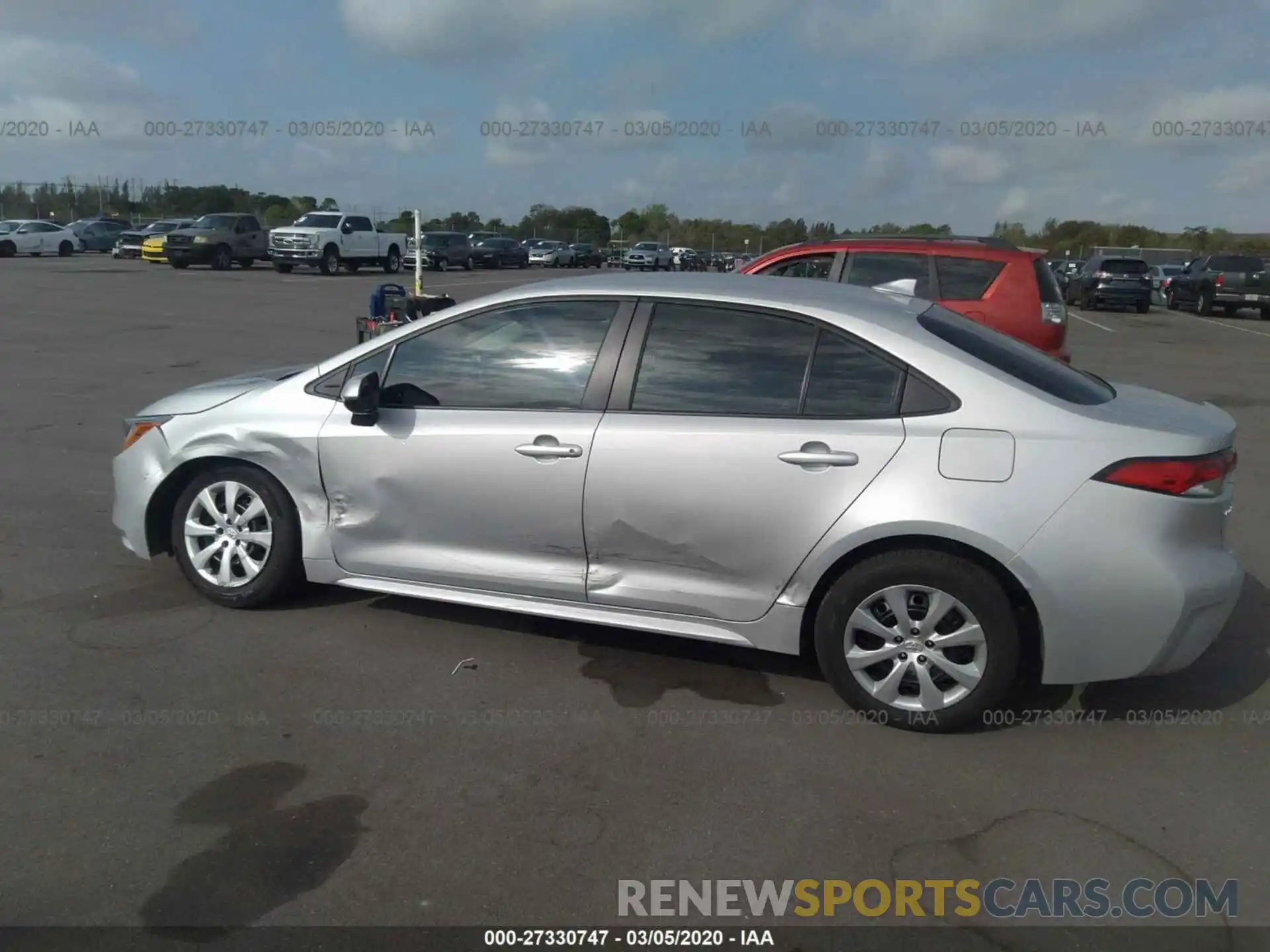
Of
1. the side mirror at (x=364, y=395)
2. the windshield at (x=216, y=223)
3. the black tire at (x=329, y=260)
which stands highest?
the windshield at (x=216, y=223)

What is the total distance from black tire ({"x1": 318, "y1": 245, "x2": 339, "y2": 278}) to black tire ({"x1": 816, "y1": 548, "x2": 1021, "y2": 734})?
32.6 meters

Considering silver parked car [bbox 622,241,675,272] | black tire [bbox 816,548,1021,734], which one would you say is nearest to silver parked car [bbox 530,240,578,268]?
silver parked car [bbox 622,241,675,272]

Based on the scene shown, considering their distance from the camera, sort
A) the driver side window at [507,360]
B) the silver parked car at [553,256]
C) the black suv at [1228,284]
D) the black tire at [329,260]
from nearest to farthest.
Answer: the driver side window at [507,360] < the black suv at [1228,284] < the black tire at [329,260] < the silver parked car at [553,256]

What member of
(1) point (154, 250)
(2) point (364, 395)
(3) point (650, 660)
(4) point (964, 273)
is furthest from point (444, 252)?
(3) point (650, 660)

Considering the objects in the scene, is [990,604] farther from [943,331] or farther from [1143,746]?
[943,331]

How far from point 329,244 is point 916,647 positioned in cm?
3330

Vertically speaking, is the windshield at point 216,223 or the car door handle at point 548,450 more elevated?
the windshield at point 216,223

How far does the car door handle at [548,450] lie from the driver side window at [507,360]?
17cm

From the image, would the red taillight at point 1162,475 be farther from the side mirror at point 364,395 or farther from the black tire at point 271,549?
the black tire at point 271,549

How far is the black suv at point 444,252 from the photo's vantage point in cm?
4084

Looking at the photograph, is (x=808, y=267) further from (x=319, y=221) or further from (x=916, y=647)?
(x=319, y=221)

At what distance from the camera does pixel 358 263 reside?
119 ft

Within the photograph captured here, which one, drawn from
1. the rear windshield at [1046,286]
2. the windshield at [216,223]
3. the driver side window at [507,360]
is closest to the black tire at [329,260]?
the windshield at [216,223]

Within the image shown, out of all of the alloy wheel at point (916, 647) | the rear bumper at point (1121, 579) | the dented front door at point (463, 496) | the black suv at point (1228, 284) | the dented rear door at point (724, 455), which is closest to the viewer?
the rear bumper at point (1121, 579)
